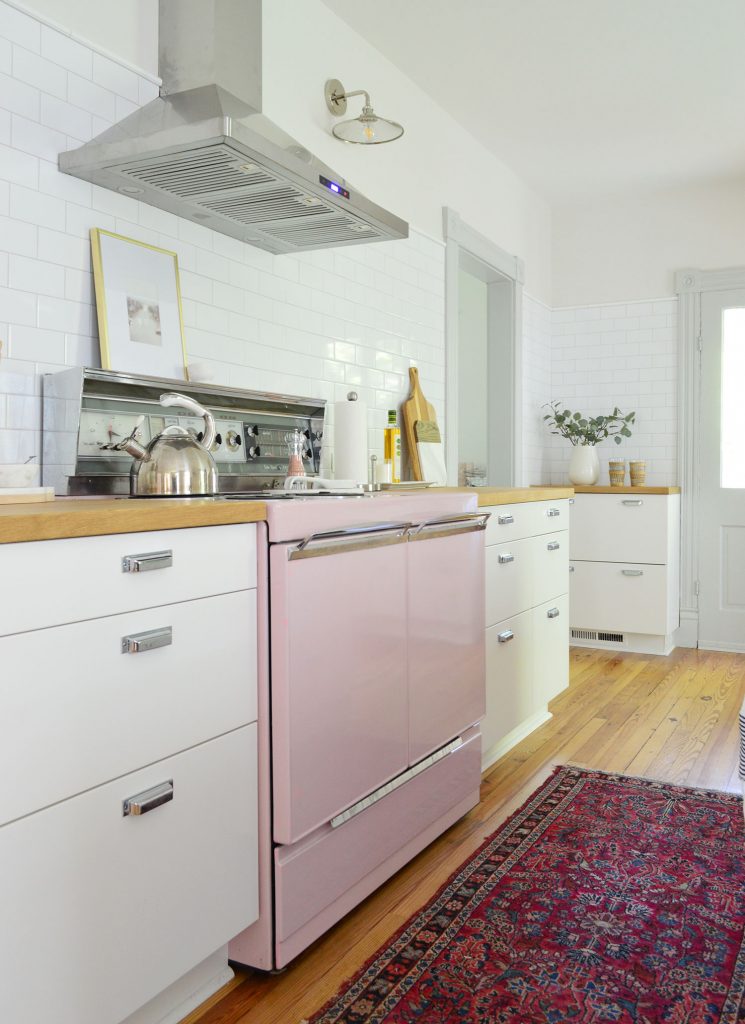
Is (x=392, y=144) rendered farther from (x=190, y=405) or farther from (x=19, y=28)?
(x=190, y=405)

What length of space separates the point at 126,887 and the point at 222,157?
1.52 meters

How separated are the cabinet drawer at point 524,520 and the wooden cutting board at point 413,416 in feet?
1.85

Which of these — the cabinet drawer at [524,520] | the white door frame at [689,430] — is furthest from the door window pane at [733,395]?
the cabinet drawer at [524,520]

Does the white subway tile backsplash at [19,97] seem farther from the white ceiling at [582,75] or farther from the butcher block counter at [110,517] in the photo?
the white ceiling at [582,75]

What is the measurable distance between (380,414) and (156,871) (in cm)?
223

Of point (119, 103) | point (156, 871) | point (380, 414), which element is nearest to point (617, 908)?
point (156, 871)

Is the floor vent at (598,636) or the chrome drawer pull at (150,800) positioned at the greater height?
the chrome drawer pull at (150,800)

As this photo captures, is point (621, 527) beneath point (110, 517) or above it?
beneath

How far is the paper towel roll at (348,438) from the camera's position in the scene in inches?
114

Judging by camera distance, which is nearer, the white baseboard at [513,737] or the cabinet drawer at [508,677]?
the cabinet drawer at [508,677]

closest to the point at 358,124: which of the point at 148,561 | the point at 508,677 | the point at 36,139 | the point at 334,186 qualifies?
the point at 334,186

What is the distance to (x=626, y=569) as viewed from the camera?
476 centimetres

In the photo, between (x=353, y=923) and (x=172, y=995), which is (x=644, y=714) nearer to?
(x=353, y=923)

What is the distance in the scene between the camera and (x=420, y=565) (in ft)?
7.06
